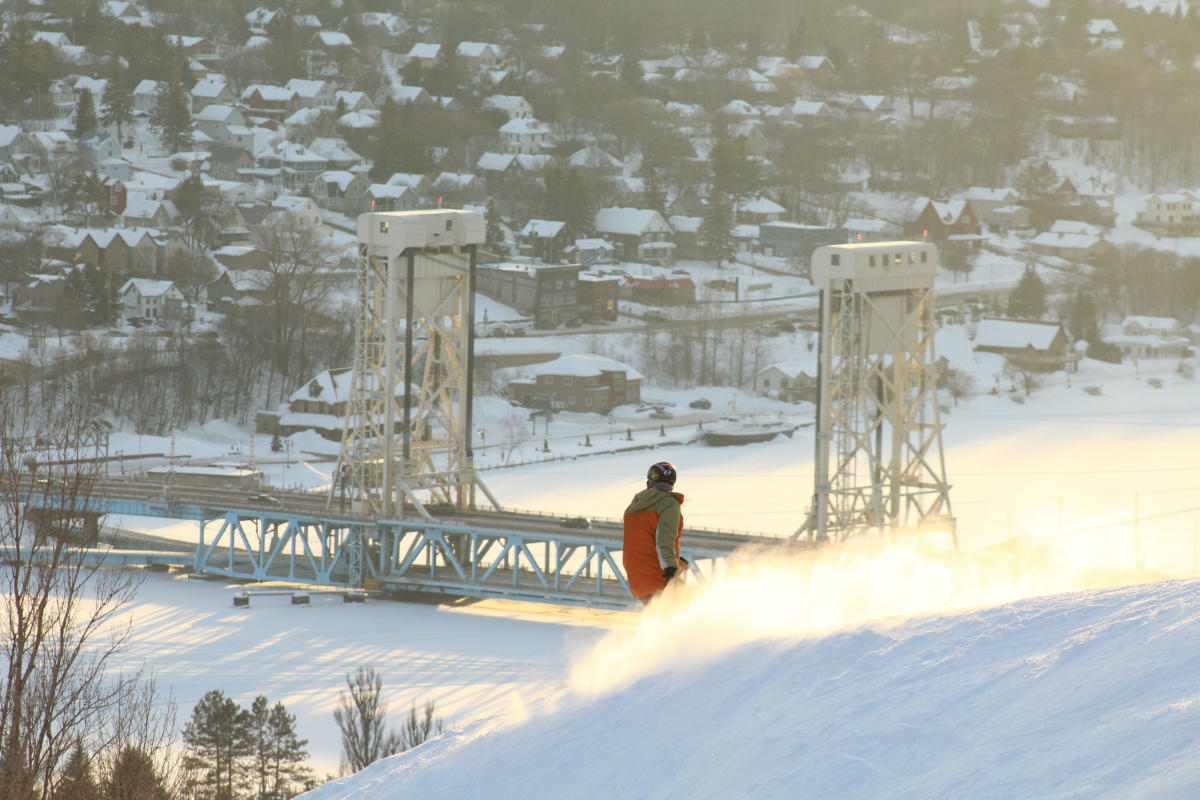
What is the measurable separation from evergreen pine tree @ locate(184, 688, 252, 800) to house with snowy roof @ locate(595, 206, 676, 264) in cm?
5738

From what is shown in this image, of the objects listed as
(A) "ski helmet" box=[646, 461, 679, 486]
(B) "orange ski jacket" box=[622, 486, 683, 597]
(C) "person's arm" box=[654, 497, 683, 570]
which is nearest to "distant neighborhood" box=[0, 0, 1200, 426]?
(B) "orange ski jacket" box=[622, 486, 683, 597]

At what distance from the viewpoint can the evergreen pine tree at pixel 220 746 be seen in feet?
66.6

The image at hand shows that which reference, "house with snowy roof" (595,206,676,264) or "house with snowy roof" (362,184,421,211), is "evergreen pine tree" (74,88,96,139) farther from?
"house with snowy roof" (595,206,676,264)

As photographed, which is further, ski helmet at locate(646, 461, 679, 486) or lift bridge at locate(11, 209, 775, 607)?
lift bridge at locate(11, 209, 775, 607)

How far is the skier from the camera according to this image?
1220 cm

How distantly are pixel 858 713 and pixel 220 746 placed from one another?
1112cm

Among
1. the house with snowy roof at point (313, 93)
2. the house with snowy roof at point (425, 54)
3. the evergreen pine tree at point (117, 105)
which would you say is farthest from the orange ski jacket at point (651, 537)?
the house with snowy roof at point (425, 54)

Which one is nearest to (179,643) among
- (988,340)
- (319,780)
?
(319,780)

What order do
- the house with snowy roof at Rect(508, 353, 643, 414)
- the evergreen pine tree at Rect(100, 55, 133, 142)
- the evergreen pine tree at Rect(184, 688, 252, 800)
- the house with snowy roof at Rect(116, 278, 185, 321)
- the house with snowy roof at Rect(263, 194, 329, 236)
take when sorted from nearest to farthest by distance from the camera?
the evergreen pine tree at Rect(184, 688, 252, 800), the house with snowy roof at Rect(508, 353, 643, 414), the house with snowy roof at Rect(116, 278, 185, 321), the house with snowy roof at Rect(263, 194, 329, 236), the evergreen pine tree at Rect(100, 55, 133, 142)

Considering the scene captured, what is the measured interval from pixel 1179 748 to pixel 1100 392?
53546 millimetres

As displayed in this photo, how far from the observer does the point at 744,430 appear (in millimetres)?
53688

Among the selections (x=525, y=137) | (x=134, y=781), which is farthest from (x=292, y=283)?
(x=134, y=781)

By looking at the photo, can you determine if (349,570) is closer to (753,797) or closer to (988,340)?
(753,797)

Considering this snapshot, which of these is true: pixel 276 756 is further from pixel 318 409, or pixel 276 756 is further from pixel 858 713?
pixel 318 409
